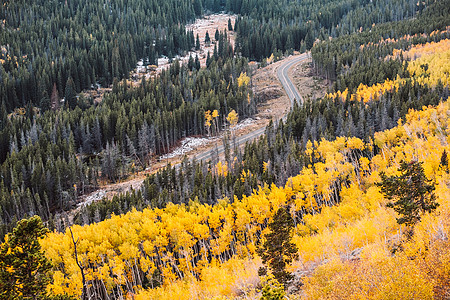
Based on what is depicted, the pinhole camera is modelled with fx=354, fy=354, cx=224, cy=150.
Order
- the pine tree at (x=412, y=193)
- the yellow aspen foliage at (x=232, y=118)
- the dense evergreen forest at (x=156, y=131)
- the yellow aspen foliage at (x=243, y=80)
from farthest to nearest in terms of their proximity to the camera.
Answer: the yellow aspen foliage at (x=243, y=80) → the yellow aspen foliage at (x=232, y=118) → the dense evergreen forest at (x=156, y=131) → the pine tree at (x=412, y=193)

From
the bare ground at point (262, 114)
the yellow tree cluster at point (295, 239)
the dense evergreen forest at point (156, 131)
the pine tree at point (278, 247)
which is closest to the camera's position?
the yellow tree cluster at point (295, 239)

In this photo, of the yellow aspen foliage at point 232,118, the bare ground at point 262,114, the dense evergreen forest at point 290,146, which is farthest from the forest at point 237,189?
the yellow aspen foliage at point 232,118

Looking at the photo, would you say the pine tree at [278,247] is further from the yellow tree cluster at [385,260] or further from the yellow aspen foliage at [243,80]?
the yellow aspen foliage at [243,80]

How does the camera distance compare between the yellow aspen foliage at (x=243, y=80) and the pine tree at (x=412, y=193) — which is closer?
the pine tree at (x=412, y=193)

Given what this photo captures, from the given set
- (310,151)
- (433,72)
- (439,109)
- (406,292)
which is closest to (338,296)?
(406,292)

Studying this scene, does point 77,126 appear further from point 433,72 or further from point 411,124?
point 433,72

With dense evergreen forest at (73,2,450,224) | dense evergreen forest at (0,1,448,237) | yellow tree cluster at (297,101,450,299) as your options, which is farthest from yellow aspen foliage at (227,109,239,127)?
yellow tree cluster at (297,101,450,299)

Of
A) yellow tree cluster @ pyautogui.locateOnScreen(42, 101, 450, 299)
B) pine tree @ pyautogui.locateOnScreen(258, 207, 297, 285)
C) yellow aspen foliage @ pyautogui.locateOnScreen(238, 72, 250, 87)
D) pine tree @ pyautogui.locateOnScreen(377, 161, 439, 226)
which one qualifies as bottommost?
yellow tree cluster @ pyautogui.locateOnScreen(42, 101, 450, 299)

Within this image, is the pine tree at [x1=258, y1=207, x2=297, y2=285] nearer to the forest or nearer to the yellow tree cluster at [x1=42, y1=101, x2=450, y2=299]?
the forest
